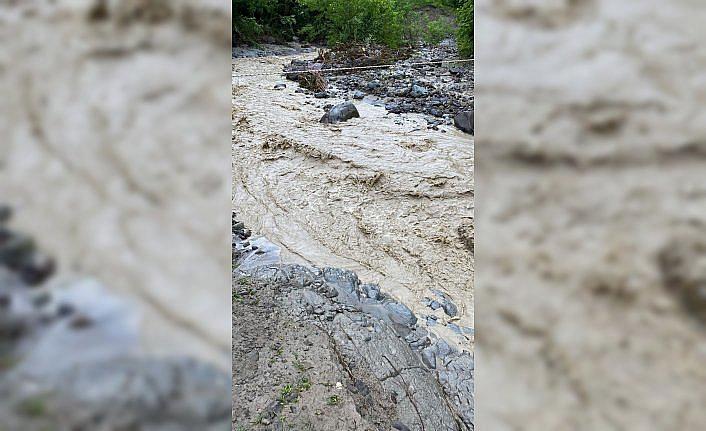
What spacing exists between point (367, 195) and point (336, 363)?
8.04 feet

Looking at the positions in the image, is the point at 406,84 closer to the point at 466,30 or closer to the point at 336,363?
the point at 466,30

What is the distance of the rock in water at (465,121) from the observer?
5.92 metres

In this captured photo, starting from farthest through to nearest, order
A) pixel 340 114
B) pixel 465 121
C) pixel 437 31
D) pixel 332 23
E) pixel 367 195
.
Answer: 1. pixel 437 31
2. pixel 332 23
3. pixel 340 114
4. pixel 465 121
5. pixel 367 195
